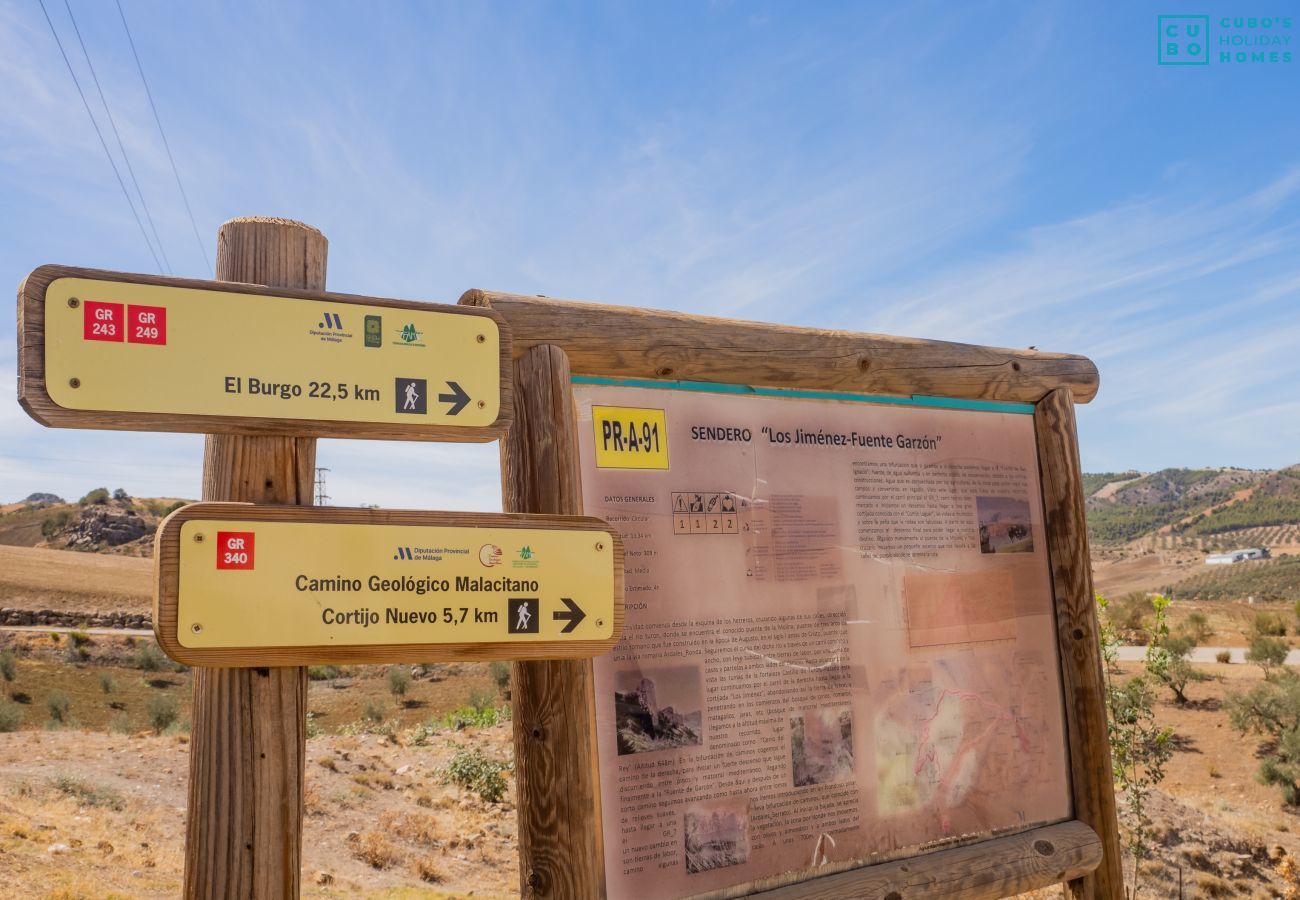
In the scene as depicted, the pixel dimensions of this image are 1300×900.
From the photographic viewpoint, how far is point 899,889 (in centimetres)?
273

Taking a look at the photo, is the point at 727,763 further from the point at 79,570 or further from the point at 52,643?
the point at 79,570

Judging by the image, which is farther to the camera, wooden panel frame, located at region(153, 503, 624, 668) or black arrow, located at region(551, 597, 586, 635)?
black arrow, located at region(551, 597, 586, 635)

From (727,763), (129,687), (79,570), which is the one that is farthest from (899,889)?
(79,570)

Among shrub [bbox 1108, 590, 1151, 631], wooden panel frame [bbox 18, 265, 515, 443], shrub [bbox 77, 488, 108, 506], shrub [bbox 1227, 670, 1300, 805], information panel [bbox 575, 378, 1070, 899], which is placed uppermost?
shrub [bbox 77, 488, 108, 506]

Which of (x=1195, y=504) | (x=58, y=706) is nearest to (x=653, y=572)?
(x=58, y=706)

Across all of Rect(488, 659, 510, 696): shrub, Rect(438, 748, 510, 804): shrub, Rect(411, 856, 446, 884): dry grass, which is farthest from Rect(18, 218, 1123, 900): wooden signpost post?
Rect(488, 659, 510, 696): shrub

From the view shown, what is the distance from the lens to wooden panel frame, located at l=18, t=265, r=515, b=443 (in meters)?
1.78

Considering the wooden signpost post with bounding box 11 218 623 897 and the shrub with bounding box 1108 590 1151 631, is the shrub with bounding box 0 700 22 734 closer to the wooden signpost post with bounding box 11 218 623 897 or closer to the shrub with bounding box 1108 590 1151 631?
the wooden signpost post with bounding box 11 218 623 897

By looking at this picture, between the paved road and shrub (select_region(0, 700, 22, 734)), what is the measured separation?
846 inches

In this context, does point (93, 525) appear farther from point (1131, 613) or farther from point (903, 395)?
point (903, 395)

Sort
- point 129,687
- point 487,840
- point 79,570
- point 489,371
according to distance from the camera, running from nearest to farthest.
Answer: point 489,371, point 487,840, point 129,687, point 79,570

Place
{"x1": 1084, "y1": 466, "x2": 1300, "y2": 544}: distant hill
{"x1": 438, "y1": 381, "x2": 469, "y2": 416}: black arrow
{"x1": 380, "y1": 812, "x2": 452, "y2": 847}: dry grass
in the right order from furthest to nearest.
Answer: {"x1": 1084, "y1": 466, "x2": 1300, "y2": 544}: distant hill < {"x1": 380, "y1": 812, "x2": 452, "y2": 847}: dry grass < {"x1": 438, "y1": 381, "x2": 469, "y2": 416}: black arrow

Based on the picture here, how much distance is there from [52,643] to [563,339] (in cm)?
2693

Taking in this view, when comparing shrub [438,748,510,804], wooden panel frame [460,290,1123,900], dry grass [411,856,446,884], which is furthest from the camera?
shrub [438,748,510,804]
